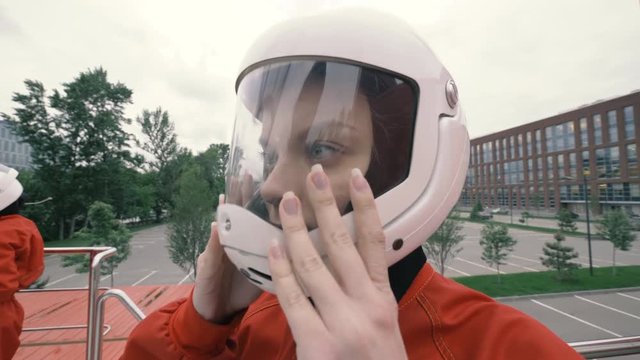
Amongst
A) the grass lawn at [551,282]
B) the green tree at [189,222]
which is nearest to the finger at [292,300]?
the green tree at [189,222]

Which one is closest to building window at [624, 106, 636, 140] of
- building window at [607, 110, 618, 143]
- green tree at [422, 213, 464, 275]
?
building window at [607, 110, 618, 143]

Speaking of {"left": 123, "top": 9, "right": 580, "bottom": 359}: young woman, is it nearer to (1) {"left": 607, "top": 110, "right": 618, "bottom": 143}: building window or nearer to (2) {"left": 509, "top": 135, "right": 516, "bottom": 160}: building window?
(1) {"left": 607, "top": 110, "right": 618, "bottom": 143}: building window

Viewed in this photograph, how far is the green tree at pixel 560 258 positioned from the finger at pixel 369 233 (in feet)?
38.1

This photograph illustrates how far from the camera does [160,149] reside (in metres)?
11.7

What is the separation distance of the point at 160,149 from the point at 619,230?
1468 centimetres

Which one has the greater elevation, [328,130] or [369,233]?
[328,130]

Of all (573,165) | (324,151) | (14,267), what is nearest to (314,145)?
(324,151)

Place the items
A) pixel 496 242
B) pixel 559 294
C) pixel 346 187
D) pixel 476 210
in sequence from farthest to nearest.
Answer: pixel 476 210 → pixel 496 242 → pixel 559 294 → pixel 346 187

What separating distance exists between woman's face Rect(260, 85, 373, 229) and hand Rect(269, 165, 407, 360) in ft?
0.26

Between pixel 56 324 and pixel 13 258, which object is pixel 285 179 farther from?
pixel 56 324

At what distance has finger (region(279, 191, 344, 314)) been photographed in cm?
39

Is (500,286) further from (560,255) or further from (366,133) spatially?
(366,133)

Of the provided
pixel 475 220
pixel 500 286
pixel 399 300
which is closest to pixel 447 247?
pixel 500 286

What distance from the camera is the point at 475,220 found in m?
11.1
